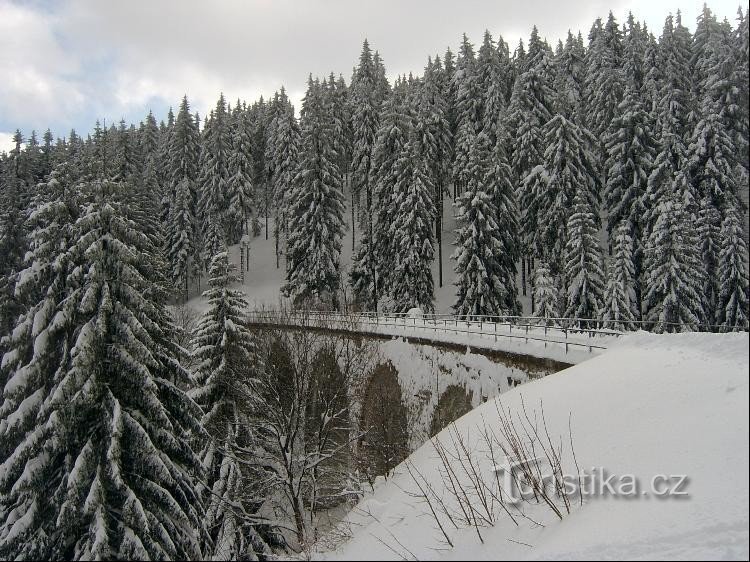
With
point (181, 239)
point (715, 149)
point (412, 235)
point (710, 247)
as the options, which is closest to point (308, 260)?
point (412, 235)

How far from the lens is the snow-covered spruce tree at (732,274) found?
3228 cm

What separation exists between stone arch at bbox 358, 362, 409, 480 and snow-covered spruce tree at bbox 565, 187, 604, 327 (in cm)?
1346

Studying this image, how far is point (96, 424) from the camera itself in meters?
13.1

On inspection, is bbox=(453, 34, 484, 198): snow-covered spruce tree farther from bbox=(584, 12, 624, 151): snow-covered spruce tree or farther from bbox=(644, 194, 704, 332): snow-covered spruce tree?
bbox=(644, 194, 704, 332): snow-covered spruce tree

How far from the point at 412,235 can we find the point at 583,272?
1348 centimetres

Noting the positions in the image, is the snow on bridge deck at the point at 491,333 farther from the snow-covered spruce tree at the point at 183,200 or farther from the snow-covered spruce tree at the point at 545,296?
the snow-covered spruce tree at the point at 183,200

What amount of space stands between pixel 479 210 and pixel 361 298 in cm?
1526

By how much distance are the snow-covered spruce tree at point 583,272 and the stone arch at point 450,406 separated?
13.3 meters

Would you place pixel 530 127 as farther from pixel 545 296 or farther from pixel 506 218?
pixel 545 296

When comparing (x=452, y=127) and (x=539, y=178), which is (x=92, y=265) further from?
(x=452, y=127)

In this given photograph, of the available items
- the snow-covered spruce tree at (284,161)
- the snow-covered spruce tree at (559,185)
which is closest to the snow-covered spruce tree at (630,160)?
the snow-covered spruce tree at (559,185)

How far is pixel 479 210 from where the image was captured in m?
36.8

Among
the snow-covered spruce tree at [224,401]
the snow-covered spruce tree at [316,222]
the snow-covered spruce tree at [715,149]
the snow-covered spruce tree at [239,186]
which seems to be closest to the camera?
the snow-covered spruce tree at [224,401]

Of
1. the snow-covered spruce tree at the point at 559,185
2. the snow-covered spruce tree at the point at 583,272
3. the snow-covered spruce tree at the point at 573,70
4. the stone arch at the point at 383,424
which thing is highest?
the snow-covered spruce tree at the point at 573,70
